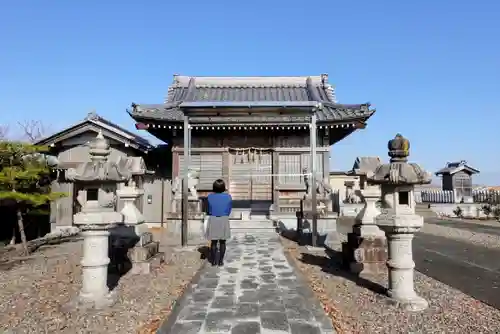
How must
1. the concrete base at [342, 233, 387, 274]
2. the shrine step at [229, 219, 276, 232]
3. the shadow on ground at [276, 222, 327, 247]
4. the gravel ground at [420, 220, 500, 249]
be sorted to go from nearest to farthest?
the concrete base at [342, 233, 387, 274] → the shadow on ground at [276, 222, 327, 247] → the gravel ground at [420, 220, 500, 249] → the shrine step at [229, 219, 276, 232]

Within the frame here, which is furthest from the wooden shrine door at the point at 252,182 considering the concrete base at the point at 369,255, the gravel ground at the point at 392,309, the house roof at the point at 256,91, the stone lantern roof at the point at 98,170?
the stone lantern roof at the point at 98,170

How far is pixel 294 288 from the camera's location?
5.70 m

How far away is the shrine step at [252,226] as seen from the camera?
13820mm

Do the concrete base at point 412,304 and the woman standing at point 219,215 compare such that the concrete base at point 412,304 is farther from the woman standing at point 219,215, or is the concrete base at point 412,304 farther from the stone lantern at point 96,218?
the stone lantern at point 96,218

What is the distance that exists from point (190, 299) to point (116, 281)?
1.94 m

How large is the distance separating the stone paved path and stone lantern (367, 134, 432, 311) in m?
1.29

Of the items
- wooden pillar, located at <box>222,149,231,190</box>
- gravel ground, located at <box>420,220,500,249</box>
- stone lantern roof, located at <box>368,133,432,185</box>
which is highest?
wooden pillar, located at <box>222,149,231,190</box>

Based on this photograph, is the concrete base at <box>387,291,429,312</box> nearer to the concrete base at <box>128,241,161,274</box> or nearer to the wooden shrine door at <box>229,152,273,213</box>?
the concrete base at <box>128,241,161,274</box>

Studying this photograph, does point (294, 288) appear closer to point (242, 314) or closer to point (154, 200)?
point (242, 314)

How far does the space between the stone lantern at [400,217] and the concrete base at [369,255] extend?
1620 mm

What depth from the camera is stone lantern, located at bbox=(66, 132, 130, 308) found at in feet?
16.1

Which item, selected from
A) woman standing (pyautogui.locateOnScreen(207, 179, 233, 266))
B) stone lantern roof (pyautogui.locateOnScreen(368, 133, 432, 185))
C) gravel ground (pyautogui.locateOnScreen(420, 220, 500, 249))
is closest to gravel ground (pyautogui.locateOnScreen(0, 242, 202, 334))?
woman standing (pyautogui.locateOnScreen(207, 179, 233, 266))

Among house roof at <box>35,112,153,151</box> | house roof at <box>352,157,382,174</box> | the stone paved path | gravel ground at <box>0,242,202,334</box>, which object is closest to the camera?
the stone paved path

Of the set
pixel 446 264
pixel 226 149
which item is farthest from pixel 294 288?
pixel 226 149
